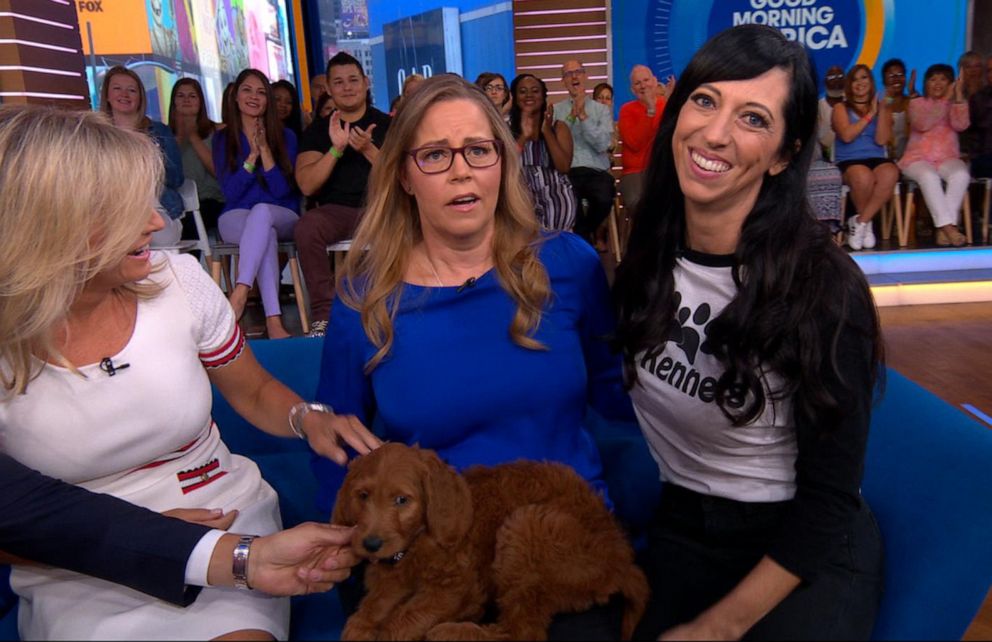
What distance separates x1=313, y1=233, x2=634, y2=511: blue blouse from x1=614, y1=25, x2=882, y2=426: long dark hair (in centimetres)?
22

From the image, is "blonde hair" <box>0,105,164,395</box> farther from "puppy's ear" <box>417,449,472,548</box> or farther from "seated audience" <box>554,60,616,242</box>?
"seated audience" <box>554,60,616,242</box>

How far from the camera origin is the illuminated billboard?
668cm

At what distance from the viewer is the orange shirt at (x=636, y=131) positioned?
7.34 metres

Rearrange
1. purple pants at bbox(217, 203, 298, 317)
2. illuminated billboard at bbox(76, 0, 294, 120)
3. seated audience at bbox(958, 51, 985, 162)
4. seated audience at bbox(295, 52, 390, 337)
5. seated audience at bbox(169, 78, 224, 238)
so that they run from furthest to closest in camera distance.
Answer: seated audience at bbox(958, 51, 985, 162) → illuminated billboard at bbox(76, 0, 294, 120) → seated audience at bbox(169, 78, 224, 238) → purple pants at bbox(217, 203, 298, 317) → seated audience at bbox(295, 52, 390, 337)

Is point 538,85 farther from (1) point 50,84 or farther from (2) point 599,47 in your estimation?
(2) point 599,47

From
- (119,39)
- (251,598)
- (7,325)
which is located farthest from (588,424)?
(119,39)

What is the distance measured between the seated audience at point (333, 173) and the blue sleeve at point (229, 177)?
40 cm

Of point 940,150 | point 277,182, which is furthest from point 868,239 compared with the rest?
point 277,182

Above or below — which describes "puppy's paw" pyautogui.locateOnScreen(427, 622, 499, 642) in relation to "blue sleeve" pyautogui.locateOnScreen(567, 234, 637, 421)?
below

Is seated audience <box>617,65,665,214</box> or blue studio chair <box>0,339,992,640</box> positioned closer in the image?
blue studio chair <box>0,339,992,640</box>

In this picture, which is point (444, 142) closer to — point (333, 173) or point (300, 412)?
point (300, 412)

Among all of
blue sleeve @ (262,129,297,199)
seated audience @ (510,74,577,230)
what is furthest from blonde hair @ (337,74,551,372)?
seated audience @ (510,74,577,230)

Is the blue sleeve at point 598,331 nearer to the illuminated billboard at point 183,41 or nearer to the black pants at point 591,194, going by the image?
the black pants at point 591,194

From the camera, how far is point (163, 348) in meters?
1.62
